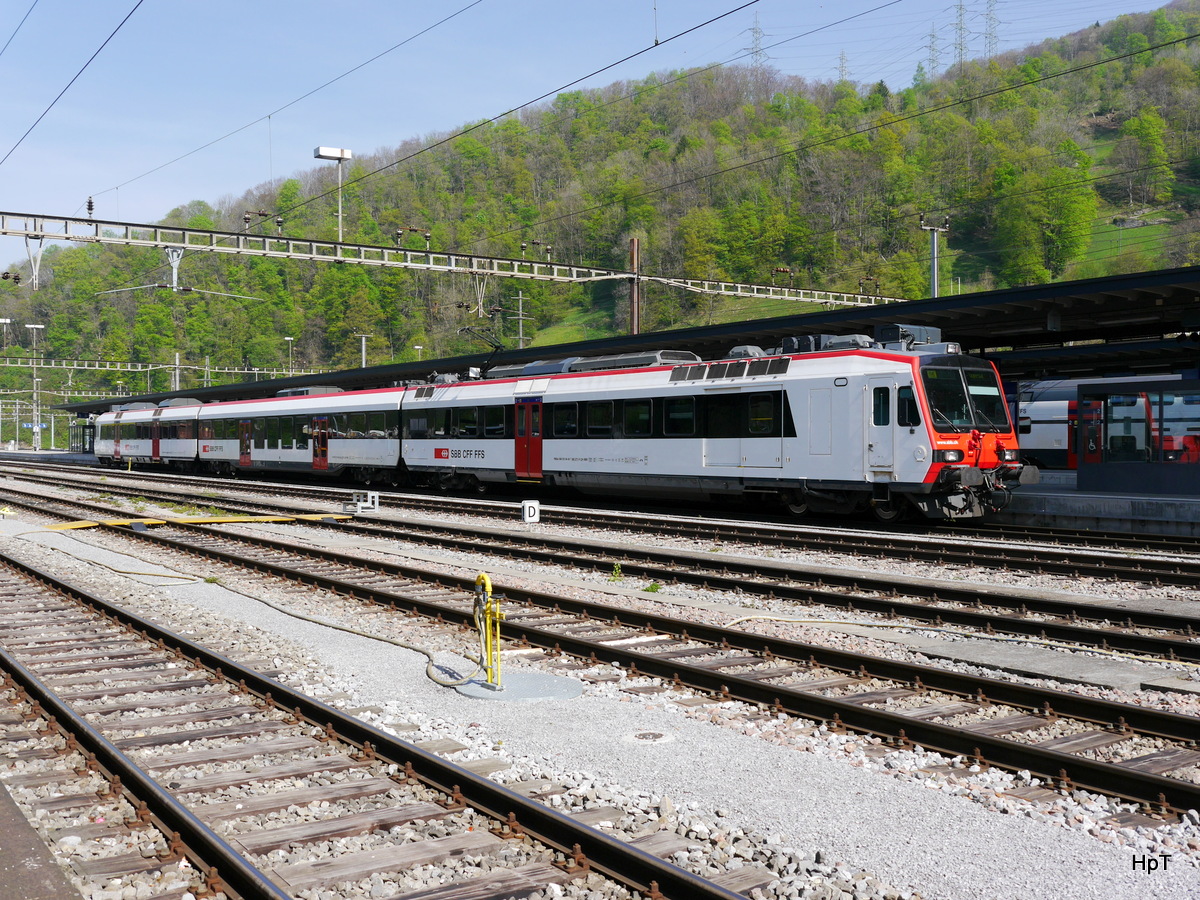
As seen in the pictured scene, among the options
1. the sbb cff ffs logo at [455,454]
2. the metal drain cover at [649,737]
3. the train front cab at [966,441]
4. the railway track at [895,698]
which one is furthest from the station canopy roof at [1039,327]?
the metal drain cover at [649,737]

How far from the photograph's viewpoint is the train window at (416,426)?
100 ft

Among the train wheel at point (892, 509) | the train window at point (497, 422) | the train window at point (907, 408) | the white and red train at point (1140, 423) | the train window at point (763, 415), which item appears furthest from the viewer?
the train window at point (497, 422)

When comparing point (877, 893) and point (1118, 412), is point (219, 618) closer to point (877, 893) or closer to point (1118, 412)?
point (877, 893)

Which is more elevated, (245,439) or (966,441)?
(245,439)

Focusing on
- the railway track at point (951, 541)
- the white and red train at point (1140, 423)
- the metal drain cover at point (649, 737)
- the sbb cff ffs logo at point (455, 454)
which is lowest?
the metal drain cover at point (649, 737)

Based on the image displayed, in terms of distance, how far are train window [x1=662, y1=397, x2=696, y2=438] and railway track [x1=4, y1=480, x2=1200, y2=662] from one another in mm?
4495

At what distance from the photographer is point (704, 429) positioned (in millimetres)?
21594

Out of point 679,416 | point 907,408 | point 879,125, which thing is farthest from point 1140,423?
point 879,125

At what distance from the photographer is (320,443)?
119 feet

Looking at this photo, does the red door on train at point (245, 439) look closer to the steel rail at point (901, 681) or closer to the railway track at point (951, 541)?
the railway track at point (951, 541)

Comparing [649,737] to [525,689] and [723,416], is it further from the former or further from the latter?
[723,416]

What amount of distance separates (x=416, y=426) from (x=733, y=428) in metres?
12.9

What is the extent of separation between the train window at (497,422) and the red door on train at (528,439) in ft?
1.76

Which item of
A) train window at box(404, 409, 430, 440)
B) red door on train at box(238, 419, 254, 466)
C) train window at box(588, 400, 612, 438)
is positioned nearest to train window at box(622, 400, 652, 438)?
train window at box(588, 400, 612, 438)
